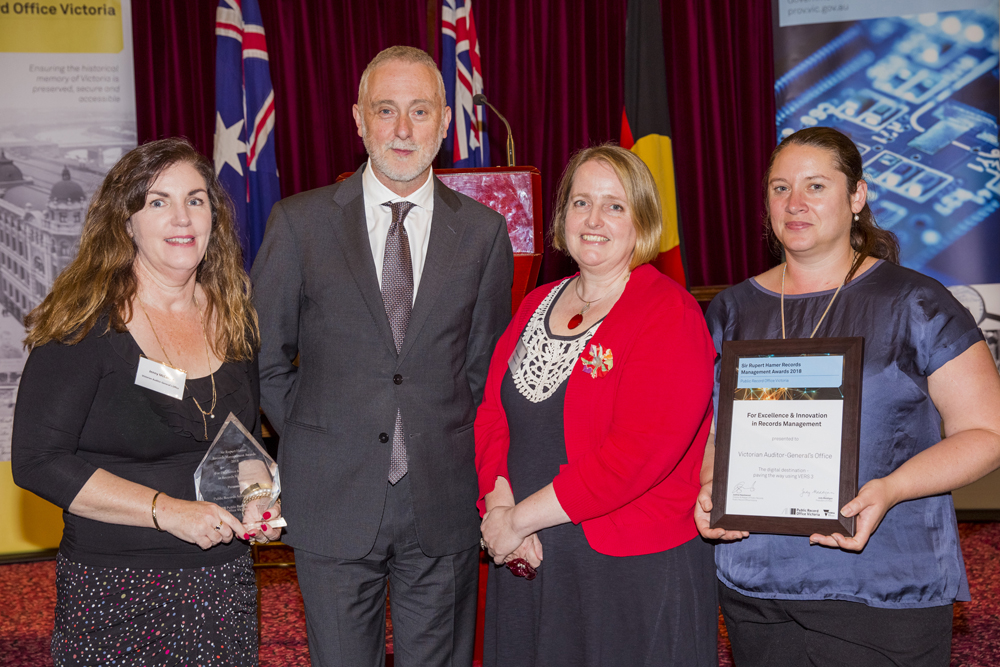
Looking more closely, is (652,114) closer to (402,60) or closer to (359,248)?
(402,60)

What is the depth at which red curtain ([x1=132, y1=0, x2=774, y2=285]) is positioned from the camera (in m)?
5.12

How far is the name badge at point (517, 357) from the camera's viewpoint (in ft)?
6.89

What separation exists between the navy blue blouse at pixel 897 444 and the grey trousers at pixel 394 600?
2.74 ft

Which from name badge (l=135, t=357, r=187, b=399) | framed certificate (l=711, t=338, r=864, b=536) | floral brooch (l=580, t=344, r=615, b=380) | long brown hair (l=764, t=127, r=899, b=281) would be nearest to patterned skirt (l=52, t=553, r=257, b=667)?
name badge (l=135, t=357, r=187, b=399)

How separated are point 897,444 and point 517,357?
91 centimetres

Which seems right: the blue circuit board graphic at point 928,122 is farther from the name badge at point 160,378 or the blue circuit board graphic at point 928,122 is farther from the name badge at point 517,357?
the name badge at point 160,378

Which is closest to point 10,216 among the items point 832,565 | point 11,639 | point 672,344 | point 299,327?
point 11,639

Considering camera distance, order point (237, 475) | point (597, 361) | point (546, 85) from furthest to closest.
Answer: point (546, 85) < point (597, 361) < point (237, 475)

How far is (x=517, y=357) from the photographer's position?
2117 millimetres

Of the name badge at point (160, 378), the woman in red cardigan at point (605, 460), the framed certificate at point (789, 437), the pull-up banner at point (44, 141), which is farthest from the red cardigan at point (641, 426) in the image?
the pull-up banner at point (44, 141)

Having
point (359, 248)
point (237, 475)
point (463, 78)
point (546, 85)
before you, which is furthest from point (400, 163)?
point (546, 85)

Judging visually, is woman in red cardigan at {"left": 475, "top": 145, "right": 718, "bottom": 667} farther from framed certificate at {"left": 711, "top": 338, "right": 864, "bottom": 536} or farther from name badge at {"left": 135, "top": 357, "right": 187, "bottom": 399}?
name badge at {"left": 135, "top": 357, "right": 187, "bottom": 399}

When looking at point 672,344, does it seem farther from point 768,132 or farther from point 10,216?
point 10,216

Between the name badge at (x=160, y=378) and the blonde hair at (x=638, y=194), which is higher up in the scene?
the blonde hair at (x=638, y=194)
